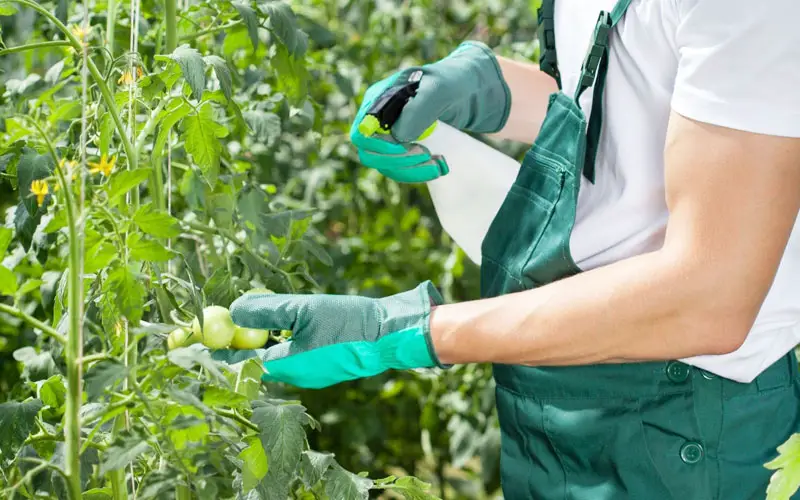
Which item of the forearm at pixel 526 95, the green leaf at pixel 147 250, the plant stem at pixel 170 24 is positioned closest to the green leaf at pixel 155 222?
the green leaf at pixel 147 250

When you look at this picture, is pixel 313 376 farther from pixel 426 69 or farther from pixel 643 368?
pixel 426 69

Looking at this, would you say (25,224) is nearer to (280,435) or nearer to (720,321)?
(280,435)

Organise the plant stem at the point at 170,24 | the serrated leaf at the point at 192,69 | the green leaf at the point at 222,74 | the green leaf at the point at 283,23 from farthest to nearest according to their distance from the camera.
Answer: the green leaf at the point at 283,23 → the plant stem at the point at 170,24 → the green leaf at the point at 222,74 → the serrated leaf at the point at 192,69

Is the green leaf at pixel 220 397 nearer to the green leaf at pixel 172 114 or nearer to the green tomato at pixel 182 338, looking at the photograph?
the green tomato at pixel 182 338

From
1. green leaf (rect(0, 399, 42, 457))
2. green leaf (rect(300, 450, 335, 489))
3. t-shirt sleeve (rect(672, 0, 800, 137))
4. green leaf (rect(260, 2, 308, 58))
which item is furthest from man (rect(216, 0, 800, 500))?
green leaf (rect(260, 2, 308, 58))

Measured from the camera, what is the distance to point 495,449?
2.36 meters

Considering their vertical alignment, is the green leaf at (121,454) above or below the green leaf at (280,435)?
above

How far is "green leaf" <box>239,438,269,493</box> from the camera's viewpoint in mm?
1008

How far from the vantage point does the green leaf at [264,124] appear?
153 centimetres

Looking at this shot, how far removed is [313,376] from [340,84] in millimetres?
1052

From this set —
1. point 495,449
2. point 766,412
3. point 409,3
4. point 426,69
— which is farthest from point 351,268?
point 766,412

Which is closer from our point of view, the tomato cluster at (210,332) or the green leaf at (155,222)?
the green leaf at (155,222)

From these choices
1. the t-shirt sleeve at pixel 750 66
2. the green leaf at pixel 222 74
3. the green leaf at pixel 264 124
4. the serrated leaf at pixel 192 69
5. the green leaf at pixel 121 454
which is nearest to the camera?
the green leaf at pixel 121 454

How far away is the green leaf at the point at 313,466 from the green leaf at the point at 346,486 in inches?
0.7
